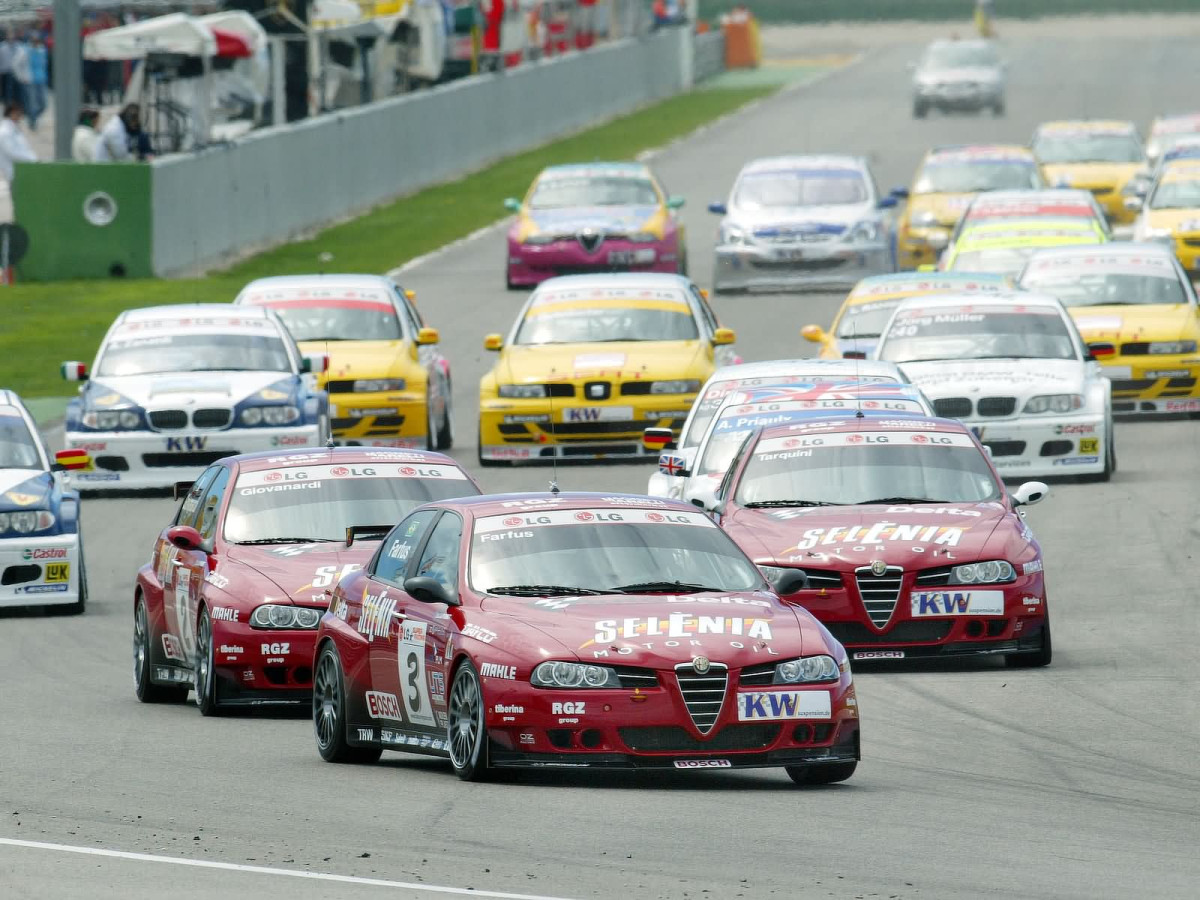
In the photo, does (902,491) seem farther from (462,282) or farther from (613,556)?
(462,282)

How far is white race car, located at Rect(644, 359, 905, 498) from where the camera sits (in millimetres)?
18812

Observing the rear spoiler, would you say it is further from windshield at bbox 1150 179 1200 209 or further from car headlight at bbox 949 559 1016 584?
windshield at bbox 1150 179 1200 209

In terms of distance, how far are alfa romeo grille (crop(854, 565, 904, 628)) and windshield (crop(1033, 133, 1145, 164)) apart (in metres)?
30.3

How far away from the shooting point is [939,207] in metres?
37.3

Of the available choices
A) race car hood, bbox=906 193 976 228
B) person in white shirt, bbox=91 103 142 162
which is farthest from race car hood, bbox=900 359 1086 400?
person in white shirt, bbox=91 103 142 162

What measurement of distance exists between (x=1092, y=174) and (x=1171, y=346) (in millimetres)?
18749

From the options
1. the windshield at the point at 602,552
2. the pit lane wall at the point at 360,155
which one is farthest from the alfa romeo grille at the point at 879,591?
the pit lane wall at the point at 360,155

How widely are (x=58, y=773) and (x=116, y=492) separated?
12235 mm

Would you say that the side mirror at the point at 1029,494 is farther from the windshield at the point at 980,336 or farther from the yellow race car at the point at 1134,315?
the yellow race car at the point at 1134,315

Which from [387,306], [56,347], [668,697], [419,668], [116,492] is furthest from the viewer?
[56,347]

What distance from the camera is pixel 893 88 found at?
78.4m

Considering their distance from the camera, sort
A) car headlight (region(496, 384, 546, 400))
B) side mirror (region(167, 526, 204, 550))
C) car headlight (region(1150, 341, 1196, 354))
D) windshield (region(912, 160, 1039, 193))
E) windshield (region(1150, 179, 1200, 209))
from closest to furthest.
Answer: side mirror (region(167, 526, 204, 550))
car headlight (region(496, 384, 546, 400))
car headlight (region(1150, 341, 1196, 354))
windshield (region(1150, 179, 1200, 209))
windshield (region(912, 160, 1039, 193))

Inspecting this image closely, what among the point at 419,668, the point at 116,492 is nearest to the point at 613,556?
the point at 419,668

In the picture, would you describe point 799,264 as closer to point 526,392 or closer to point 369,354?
point 369,354
